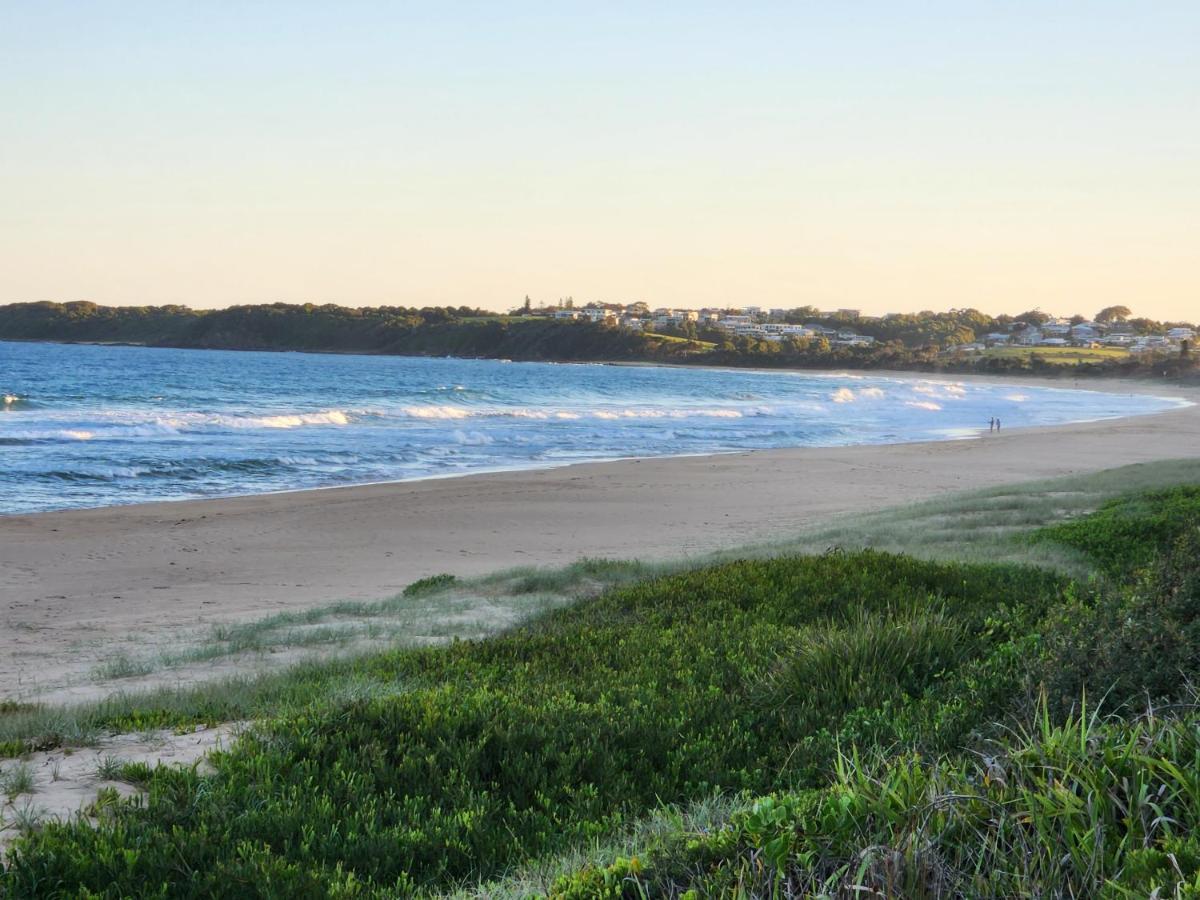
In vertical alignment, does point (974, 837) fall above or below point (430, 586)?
above

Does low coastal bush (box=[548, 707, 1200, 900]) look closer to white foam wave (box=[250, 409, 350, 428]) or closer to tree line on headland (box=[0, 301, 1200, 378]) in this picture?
white foam wave (box=[250, 409, 350, 428])

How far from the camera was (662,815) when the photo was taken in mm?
3947

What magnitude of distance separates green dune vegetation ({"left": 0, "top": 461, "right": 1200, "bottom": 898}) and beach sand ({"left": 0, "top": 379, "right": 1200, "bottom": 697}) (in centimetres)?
433

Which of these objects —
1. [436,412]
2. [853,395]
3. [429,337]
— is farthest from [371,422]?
[429,337]

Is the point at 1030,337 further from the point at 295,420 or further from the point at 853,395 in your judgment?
the point at 295,420

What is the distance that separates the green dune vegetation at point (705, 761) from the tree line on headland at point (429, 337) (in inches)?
5089

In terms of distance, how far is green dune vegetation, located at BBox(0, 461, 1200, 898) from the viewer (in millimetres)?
2977

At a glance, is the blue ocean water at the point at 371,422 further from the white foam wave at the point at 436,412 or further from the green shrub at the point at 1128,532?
the green shrub at the point at 1128,532

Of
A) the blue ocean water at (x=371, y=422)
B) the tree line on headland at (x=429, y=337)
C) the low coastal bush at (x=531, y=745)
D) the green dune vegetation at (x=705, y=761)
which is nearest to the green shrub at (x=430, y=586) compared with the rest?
the green dune vegetation at (x=705, y=761)

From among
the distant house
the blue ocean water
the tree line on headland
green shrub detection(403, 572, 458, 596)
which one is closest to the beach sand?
green shrub detection(403, 572, 458, 596)

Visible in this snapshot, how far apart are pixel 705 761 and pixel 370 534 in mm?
14008

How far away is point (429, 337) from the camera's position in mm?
161125

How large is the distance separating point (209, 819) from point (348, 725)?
101 centimetres

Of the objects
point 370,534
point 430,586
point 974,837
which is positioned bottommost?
point 370,534
